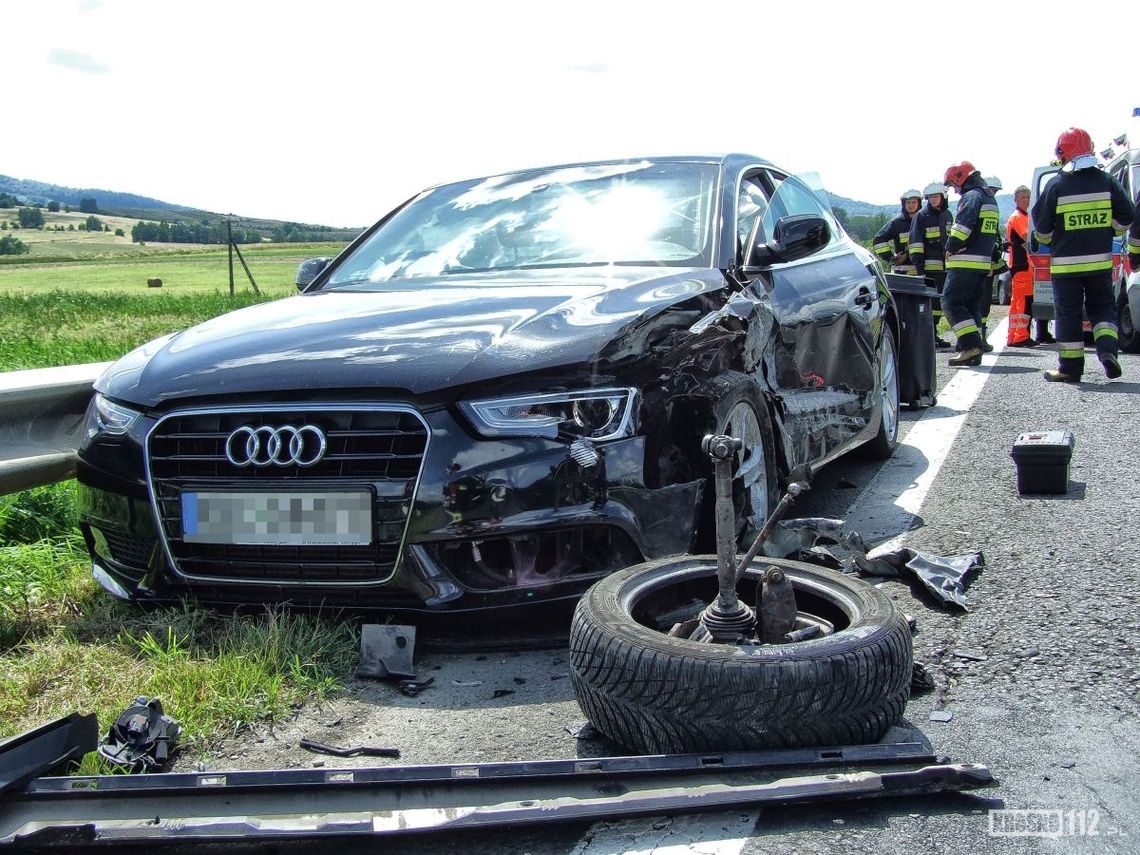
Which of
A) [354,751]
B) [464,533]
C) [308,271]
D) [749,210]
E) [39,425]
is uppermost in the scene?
[749,210]

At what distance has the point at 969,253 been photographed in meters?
12.0

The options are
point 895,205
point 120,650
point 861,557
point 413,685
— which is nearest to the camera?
point 413,685

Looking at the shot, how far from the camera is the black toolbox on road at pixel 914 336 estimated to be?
769cm

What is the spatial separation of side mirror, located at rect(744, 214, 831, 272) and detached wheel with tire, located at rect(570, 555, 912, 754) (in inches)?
75.6

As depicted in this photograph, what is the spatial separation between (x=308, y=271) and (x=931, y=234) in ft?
37.2

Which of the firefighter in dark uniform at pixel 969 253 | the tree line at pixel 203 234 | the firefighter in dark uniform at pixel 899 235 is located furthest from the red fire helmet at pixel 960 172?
the tree line at pixel 203 234

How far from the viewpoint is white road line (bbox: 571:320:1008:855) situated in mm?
2283

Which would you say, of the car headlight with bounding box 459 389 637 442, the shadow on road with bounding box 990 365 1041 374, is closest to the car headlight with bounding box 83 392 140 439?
the car headlight with bounding box 459 389 637 442

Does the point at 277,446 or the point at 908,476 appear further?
the point at 908,476

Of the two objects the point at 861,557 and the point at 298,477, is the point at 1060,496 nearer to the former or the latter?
the point at 861,557

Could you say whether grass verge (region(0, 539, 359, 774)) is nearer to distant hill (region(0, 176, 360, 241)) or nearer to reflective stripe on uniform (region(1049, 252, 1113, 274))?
reflective stripe on uniform (region(1049, 252, 1113, 274))

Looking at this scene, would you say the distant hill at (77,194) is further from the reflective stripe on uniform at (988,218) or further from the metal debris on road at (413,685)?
the metal debris on road at (413,685)

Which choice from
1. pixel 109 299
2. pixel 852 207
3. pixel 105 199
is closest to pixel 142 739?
pixel 109 299

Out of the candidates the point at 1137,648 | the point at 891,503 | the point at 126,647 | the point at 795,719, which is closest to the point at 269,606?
the point at 126,647
